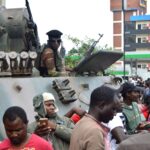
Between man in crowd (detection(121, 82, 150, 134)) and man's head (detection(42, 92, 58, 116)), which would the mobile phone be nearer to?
man's head (detection(42, 92, 58, 116))

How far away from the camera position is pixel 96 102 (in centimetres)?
389

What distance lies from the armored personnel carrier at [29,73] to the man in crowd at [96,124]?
1.95 metres

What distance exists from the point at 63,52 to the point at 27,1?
87 centimetres

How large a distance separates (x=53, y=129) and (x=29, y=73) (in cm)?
179

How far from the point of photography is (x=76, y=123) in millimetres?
4539

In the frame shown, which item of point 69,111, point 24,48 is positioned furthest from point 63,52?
point 69,111

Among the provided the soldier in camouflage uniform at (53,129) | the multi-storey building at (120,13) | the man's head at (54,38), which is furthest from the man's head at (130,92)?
the multi-storey building at (120,13)

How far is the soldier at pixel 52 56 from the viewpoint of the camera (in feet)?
23.9

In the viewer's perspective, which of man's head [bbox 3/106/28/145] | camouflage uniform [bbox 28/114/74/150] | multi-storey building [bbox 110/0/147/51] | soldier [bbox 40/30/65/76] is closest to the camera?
man's head [bbox 3/106/28/145]

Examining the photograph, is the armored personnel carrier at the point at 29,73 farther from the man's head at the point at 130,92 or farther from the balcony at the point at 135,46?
the balcony at the point at 135,46

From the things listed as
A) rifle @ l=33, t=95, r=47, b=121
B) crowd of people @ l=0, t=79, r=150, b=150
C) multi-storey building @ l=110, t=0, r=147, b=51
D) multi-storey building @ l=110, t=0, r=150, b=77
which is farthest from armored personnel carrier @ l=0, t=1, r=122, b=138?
multi-storey building @ l=110, t=0, r=147, b=51

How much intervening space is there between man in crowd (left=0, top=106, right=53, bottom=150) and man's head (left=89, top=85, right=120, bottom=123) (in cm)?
48

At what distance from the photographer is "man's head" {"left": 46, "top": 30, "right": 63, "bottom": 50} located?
7398mm

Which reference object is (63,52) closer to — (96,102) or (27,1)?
(27,1)
